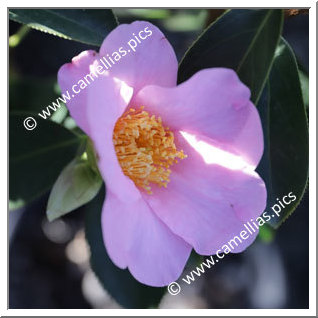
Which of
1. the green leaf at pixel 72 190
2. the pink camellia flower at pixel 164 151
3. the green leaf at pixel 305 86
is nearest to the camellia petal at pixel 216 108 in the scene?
the pink camellia flower at pixel 164 151

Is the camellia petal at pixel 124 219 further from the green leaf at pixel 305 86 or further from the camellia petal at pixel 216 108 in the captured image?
the green leaf at pixel 305 86

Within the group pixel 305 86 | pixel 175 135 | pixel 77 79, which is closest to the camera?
pixel 77 79

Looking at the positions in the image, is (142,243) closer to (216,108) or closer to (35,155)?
(216,108)

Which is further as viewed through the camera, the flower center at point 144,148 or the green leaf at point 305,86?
the green leaf at point 305,86

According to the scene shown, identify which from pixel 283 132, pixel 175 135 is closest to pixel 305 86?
pixel 283 132

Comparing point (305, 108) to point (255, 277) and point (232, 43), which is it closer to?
point (232, 43)

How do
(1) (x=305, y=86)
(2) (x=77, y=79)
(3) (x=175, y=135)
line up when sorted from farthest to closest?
(1) (x=305, y=86), (3) (x=175, y=135), (2) (x=77, y=79)
